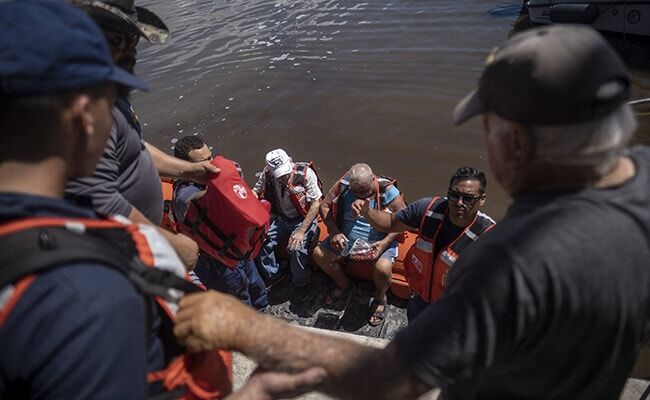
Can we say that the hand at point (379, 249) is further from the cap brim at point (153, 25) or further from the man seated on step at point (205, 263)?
the cap brim at point (153, 25)

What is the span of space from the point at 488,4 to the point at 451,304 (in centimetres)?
1397

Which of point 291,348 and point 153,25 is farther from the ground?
point 153,25

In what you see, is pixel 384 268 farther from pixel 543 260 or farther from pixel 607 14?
pixel 607 14

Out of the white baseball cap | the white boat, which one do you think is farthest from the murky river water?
the white baseball cap

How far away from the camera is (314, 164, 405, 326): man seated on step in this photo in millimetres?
4691

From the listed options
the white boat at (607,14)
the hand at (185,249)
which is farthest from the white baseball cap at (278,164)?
the white boat at (607,14)

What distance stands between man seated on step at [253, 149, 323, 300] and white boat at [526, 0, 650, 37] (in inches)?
317

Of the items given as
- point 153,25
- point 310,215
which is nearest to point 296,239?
point 310,215

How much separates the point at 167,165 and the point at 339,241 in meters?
2.13

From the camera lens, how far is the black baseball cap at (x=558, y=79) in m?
1.16

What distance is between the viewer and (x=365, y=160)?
868cm

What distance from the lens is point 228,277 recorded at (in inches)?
180

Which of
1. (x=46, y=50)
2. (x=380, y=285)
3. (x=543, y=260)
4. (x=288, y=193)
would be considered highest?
(x=46, y=50)

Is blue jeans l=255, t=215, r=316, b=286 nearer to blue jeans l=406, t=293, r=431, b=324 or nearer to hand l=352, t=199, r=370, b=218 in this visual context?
hand l=352, t=199, r=370, b=218
